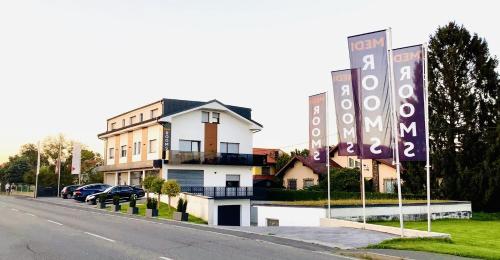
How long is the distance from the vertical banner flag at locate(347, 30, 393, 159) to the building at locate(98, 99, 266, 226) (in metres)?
26.0

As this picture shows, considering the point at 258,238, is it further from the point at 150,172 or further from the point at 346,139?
the point at 150,172

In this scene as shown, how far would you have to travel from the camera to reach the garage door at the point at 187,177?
149ft

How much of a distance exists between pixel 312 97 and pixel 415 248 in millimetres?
12090

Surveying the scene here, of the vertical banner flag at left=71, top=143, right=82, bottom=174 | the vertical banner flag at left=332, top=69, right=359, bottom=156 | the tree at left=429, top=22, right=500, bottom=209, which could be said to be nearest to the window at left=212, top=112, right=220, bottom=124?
the vertical banner flag at left=71, top=143, right=82, bottom=174

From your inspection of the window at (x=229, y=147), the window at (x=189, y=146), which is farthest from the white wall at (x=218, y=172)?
the window at (x=189, y=146)

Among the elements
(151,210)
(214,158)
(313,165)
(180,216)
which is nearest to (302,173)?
(313,165)

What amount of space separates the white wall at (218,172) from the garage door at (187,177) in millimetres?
417

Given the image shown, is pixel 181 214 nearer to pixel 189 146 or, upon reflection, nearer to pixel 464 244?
pixel 464 244

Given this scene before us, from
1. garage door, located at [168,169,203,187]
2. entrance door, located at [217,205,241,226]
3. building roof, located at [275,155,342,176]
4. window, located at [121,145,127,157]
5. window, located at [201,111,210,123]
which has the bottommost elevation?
entrance door, located at [217,205,241,226]

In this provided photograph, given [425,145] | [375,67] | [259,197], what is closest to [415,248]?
[425,145]

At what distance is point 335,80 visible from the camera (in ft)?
67.6

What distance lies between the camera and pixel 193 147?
47.6 meters

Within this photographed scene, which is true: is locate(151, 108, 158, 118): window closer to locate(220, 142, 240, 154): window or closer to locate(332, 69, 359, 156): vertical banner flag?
locate(220, 142, 240, 154): window

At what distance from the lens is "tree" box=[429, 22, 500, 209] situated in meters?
34.1
